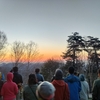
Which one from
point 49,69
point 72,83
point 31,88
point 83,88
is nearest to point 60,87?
point 72,83

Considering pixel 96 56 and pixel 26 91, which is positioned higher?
pixel 96 56

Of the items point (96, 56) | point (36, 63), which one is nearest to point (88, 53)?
point (96, 56)

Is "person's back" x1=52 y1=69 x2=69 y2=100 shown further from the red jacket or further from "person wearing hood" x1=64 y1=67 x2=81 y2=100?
"person wearing hood" x1=64 y1=67 x2=81 y2=100

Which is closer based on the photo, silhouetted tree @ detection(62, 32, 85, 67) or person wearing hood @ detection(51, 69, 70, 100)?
person wearing hood @ detection(51, 69, 70, 100)

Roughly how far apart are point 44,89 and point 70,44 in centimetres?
5391

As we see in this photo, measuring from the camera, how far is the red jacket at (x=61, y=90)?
24.1 feet

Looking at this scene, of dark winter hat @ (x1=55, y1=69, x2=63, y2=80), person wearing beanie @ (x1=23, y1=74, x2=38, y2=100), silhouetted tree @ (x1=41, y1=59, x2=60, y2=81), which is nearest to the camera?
person wearing beanie @ (x1=23, y1=74, x2=38, y2=100)

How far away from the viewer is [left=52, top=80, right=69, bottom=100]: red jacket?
7340 mm

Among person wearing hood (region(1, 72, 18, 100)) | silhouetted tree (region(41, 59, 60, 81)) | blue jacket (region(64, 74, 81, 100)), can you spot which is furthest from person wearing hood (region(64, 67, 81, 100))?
silhouetted tree (region(41, 59, 60, 81))

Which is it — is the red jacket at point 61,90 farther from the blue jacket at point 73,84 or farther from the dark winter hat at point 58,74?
the blue jacket at point 73,84

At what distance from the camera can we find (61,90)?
7387 millimetres

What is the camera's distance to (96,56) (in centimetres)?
5572

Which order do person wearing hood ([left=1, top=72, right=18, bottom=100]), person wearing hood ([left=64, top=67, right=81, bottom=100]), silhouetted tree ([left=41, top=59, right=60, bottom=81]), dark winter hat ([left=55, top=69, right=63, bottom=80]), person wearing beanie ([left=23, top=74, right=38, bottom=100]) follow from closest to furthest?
1. person wearing beanie ([left=23, top=74, right=38, bottom=100])
2. dark winter hat ([left=55, top=69, right=63, bottom=80])
3. person wearing hood ([left=64, top=67, right=81, bottom=100])
4. person wearing hood ([left=1, top=72, right=18, bottom=100])
5. silhouetted tree ([left=41, top=59, right=60, bottom=81])

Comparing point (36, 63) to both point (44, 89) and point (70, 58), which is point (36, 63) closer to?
point (70, 58)
